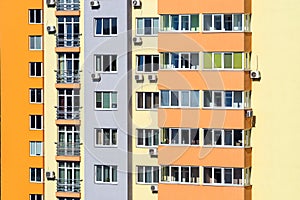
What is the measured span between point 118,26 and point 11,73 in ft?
8.90

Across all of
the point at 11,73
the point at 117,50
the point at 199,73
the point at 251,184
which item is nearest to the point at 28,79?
the point at 11,73

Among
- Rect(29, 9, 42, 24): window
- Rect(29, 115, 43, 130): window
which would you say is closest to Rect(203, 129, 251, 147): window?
Rect(29, 115, 43, 130): window

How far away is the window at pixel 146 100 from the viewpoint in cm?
2161

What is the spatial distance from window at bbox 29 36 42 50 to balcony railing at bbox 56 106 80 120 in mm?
1408

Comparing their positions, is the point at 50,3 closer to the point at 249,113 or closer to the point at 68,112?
the point at 68,112

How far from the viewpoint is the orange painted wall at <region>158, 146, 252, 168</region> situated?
20.6m

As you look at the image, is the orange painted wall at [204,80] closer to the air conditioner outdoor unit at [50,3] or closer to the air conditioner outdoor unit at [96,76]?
the air conditioner outdoor unit at [96,76]

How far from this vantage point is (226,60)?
2070 cm

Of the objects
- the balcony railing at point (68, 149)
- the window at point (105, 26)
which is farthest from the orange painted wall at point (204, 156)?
the window at point (105, 26)

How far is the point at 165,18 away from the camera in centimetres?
2098

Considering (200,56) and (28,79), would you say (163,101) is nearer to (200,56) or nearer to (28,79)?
(200,56)

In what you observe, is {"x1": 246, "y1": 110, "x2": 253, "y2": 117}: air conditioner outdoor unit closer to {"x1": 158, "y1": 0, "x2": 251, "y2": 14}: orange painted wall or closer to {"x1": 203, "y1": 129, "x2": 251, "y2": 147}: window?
{"x1": 203, "y1": 129, "x2": 251, "y2": 147}: window

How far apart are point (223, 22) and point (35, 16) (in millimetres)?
4284

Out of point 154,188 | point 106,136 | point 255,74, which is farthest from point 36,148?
point 255,74
